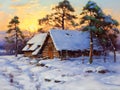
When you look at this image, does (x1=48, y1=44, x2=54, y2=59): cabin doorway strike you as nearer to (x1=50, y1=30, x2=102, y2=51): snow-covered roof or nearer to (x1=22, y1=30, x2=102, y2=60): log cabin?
(x1=22, y1=30, x2=102, y2=60): log cabin

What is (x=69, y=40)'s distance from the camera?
181 ft

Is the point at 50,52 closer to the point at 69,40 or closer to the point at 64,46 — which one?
the point at 69,40

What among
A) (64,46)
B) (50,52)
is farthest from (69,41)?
(50,52)

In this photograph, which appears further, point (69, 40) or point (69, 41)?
point (69, 40)

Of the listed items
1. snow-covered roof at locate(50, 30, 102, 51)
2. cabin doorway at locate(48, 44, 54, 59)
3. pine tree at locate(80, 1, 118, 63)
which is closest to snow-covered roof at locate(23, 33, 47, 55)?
cabin doorway at locate(48, 44, 54, 59)

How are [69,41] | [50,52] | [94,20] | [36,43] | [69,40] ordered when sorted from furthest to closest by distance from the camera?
[36,43] < [50,52] < [69,40] < [69,41] < [94,20]

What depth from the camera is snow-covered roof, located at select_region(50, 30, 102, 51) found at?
5245cm

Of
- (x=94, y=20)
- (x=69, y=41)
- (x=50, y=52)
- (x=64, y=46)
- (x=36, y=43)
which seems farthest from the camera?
(x=36, y=43)

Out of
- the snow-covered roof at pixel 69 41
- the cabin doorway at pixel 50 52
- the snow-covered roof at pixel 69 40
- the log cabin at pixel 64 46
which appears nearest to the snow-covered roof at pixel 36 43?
the snow-covered roof at pixel 69 41

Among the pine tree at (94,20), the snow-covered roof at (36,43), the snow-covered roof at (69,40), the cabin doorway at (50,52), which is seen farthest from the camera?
the snow-covered roof at (36,43)

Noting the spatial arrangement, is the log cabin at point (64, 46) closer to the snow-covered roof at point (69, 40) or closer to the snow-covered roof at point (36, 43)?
the snow-covered roof at point (69, 40)

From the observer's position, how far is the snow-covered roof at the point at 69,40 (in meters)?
52.5

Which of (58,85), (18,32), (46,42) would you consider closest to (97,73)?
(58,85)

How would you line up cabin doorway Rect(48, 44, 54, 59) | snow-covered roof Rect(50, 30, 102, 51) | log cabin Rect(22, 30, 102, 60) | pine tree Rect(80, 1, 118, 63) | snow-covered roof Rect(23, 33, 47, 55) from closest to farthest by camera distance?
1. pine tree Rect(80, 1, 118, 63)
2. snow-covered roof Rect(50, 30, 102, 51)
3. log cabin Rect(22, 30, 102, 60)
4. cabin doorway Rect(48, 44, 54, 59)
5. snow-covered roof Rect(23, 33, 47, 55)
